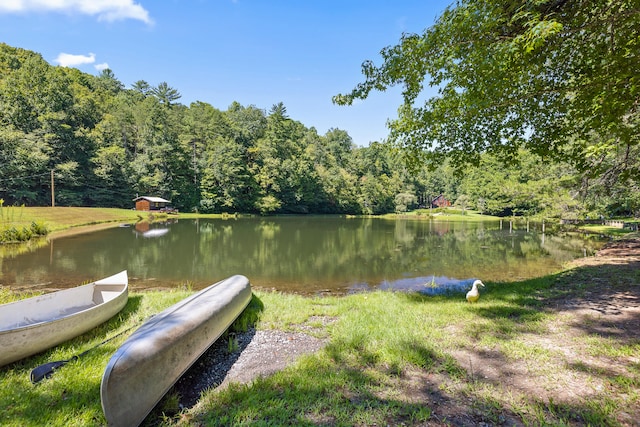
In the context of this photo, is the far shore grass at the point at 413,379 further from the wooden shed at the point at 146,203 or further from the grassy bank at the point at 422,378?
the wooden shed at the point at 146,203

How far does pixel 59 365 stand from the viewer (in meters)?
4.11

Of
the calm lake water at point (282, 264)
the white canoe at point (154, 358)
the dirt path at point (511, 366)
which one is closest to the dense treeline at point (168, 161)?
the calm lake water at point (282, 264)

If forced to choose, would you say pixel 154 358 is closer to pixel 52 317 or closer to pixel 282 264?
pixel 52 317

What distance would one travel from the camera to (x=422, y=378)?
3594 mm

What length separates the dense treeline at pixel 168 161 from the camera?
44.8m

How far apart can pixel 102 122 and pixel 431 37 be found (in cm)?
6726

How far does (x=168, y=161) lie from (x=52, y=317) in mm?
57117

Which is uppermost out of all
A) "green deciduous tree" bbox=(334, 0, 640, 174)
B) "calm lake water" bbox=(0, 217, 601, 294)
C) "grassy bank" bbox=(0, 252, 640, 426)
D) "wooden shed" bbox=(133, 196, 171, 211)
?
"green deciduous tree" bbox=(334, 0, 640, 174)

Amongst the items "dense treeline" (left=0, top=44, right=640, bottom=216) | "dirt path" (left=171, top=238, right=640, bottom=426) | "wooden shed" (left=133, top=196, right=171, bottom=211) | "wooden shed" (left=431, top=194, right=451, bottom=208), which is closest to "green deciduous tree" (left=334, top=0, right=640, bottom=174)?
"dirt path" (left=171, top=238, right=640, bottom=426)

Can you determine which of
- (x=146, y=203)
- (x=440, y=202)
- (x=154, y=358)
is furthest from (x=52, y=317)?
(x=440, y=202)

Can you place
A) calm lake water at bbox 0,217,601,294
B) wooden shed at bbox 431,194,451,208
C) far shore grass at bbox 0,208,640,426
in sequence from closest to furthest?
far shore grass at bbox 0,208,640,426
calm lake water at bbox 0,217,601,294
wooden shed at bbox 431,194,451,208

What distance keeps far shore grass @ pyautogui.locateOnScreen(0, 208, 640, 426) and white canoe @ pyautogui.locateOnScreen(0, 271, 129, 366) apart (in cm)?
21

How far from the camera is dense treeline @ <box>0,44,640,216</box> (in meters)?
44.8

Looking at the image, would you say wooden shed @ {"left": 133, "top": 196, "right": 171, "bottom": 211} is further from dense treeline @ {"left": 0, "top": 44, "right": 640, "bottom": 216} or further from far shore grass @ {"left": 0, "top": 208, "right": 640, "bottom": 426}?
far shore grass @ {"left": 0, "top": 208, "right": 640, "bottom": 426}
